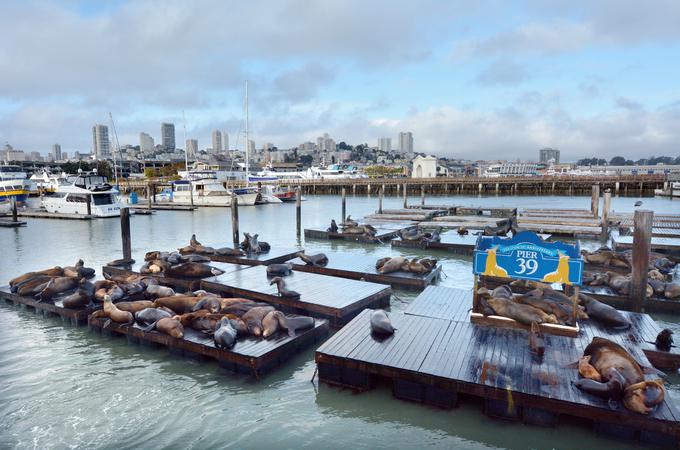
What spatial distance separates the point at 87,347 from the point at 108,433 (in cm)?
292

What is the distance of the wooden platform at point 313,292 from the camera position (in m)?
8.10

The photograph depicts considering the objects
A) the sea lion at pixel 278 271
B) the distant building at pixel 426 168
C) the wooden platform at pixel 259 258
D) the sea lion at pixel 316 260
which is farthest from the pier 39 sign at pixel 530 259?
the distant building at pixel 426 168

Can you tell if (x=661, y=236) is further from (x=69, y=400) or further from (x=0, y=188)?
(x=0, y=188)

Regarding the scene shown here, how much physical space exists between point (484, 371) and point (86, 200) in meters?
32.7

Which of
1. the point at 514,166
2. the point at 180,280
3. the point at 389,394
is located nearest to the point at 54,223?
the point at 180,280

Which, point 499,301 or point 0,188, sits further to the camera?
point 0,188

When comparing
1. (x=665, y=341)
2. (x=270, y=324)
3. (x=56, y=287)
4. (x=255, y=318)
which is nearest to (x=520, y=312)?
(x=665, y=341)

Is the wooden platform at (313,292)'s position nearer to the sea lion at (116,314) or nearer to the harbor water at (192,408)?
the harbor water at (192,408)

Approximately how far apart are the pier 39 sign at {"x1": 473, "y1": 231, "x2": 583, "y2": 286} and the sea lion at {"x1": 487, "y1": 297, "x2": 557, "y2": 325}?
1.50 ft

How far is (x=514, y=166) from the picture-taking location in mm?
155375

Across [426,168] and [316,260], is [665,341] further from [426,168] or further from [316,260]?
[426,168]

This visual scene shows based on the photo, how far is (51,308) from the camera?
8680 mm

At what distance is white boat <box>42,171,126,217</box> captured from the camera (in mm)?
30656

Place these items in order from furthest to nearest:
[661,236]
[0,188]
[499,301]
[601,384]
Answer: [0,188]
[661,236]
[499,301]
[601,384]
